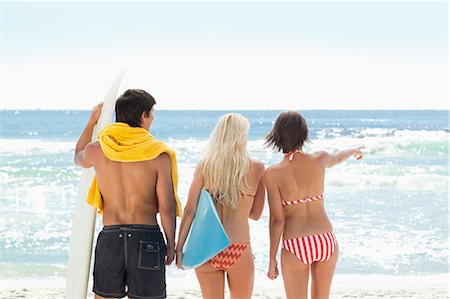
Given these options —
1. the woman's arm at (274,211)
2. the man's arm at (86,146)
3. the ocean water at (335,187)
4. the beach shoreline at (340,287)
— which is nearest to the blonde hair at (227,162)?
the woman's arm at (274,211)

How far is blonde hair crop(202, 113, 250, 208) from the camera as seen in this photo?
3359 millimetres

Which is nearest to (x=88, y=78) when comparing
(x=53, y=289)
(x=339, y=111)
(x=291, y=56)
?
(x=291, y=56)

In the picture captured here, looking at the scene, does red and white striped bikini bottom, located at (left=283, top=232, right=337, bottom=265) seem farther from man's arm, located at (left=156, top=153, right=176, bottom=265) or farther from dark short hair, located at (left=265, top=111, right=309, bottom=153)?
man's arm, located at (left=156, top=153, right=176, bottom=265)

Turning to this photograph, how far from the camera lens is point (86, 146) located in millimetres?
3234

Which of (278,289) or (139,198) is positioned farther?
(278,289)

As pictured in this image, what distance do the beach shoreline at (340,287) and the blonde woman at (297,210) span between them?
8.48 feet

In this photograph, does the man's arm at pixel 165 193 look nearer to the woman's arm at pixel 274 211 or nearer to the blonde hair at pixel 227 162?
the blonde hair at pixel 227 162

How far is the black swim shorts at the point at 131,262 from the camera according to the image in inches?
121

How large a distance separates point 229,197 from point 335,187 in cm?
1088

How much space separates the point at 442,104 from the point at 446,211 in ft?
72.8

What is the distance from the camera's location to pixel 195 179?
134 inches

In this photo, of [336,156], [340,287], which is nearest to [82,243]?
[336,156]

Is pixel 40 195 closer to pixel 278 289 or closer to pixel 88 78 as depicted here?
pixel 278 289

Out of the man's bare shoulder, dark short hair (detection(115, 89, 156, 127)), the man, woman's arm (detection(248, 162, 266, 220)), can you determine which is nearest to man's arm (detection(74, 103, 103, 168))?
the man
